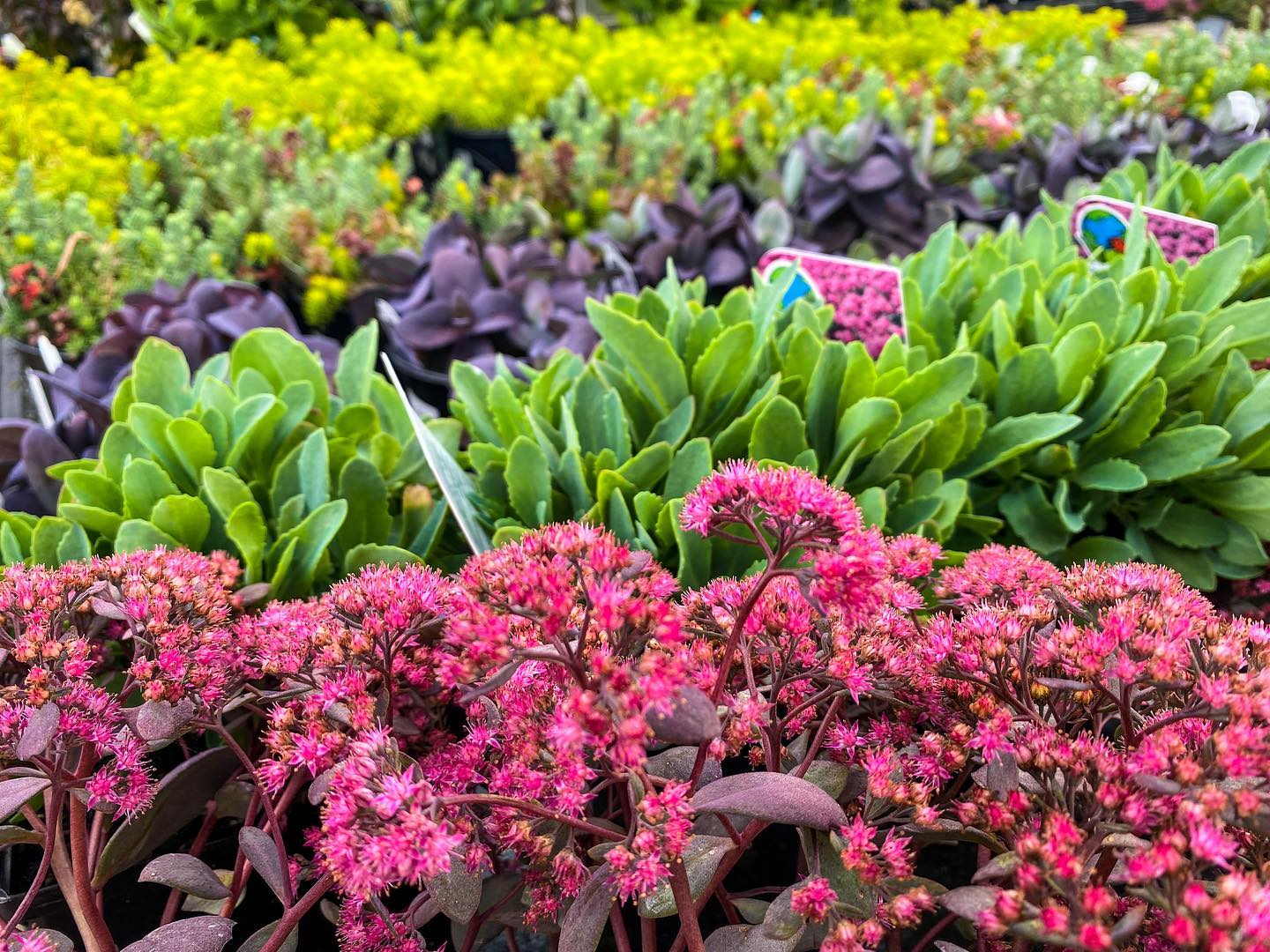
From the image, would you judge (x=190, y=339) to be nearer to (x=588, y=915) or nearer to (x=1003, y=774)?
(x=588, y=915)

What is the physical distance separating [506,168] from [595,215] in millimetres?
Answer: 902

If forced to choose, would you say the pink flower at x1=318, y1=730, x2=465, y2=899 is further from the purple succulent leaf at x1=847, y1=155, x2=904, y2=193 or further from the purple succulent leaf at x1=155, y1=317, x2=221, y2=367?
the purple succulent leaf at x1=847, y1=155, x2=904, y2=193

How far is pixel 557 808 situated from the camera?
0.59 meters

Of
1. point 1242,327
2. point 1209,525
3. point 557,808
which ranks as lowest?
point 1209,525

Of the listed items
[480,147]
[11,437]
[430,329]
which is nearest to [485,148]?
[480,147]

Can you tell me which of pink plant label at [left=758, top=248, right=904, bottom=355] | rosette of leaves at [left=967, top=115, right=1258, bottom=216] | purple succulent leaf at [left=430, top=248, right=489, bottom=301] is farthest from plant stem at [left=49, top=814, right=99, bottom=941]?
rosette of leaves at [left=967, top=115, right=1258, bottom=216]

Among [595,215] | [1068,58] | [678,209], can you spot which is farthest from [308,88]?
[1068,58]

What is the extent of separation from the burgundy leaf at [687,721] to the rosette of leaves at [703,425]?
52 centimetres

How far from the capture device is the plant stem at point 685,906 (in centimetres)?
59

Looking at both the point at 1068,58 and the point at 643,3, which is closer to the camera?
the point at 1068,58

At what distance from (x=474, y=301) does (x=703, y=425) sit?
0.92m

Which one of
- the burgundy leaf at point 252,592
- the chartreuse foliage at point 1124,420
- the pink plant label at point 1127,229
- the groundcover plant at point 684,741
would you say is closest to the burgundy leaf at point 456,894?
the groundcover plant at point 684,741

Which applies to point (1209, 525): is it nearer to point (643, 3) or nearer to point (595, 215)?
point (595, 215)

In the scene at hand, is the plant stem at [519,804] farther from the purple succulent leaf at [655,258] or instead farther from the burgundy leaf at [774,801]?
the purple succulent leaf at [655,258]
